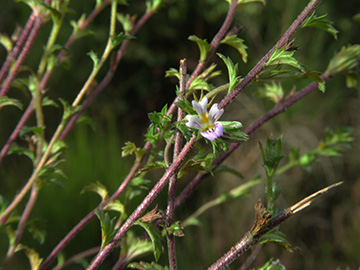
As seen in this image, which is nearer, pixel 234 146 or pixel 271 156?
pixel 271 156

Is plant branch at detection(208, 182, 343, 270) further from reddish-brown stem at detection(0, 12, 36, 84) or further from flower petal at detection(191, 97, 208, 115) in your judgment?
reddish-brown stem at detection(0, 12, 36, 84)

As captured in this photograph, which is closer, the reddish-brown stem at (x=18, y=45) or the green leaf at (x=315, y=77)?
the green leaf at (x=315, y=77)

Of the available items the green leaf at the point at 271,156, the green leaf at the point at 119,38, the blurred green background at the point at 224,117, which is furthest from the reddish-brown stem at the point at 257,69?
the blurred green background at the point at 224,117

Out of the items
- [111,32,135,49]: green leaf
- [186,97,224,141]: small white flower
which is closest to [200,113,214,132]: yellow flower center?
[186,97,224,141]: small white flower

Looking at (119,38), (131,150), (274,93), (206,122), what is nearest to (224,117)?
(274,93)

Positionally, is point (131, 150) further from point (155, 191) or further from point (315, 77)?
point (315, 77)

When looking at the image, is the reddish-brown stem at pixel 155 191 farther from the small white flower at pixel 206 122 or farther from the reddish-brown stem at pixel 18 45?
the reddish-brown stem at pixel 18 45
